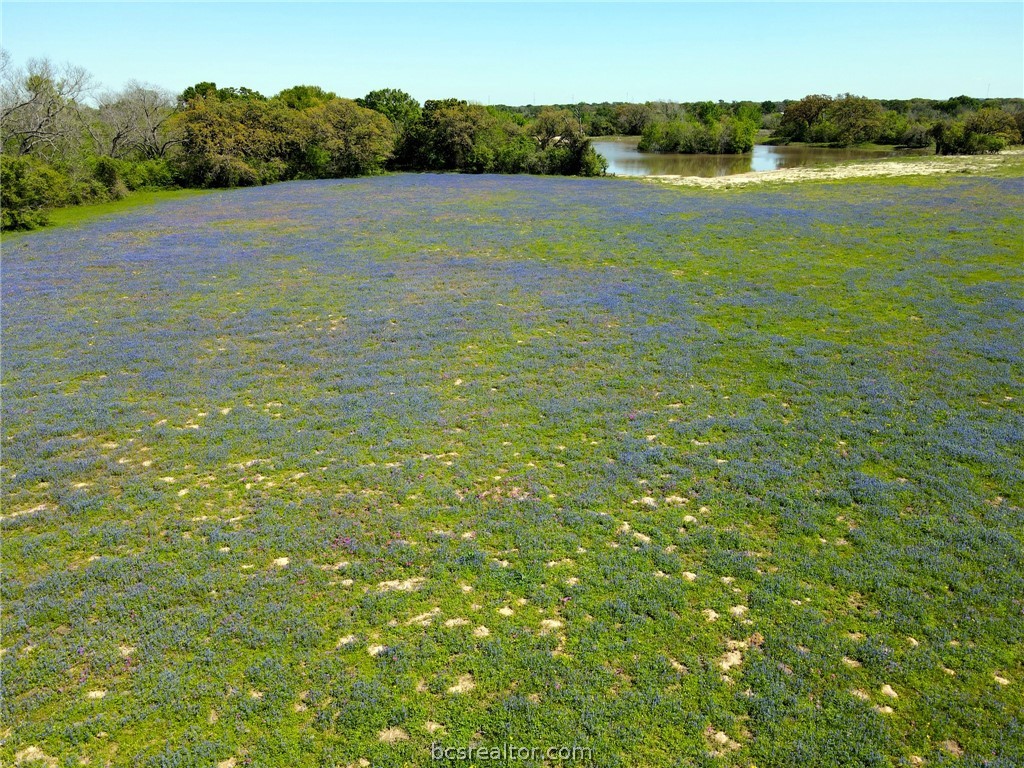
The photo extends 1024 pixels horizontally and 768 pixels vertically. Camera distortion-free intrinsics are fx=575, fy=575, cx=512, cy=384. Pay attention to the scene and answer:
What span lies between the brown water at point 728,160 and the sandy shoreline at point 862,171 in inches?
256

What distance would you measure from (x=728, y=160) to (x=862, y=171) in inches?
1089

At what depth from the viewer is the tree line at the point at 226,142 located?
1781 inches

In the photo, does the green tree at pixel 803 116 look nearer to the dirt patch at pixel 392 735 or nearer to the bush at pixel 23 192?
the bush at pixel 23 192

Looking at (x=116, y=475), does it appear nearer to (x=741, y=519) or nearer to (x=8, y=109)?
(x=741, y=519)

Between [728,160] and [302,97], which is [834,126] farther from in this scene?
[302,97]

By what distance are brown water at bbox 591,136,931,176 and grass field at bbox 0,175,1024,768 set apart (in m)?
51.9

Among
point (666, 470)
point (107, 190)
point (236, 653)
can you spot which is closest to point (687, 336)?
point (666, 470)

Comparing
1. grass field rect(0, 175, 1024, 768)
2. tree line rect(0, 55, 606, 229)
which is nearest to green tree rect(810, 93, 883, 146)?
tree line rect(0, 55, 606, 229)

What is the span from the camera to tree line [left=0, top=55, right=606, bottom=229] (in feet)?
148

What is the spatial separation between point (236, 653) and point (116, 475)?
6068 millimetres

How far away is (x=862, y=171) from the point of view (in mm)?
56969

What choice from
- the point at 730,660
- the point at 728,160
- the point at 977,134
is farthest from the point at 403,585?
the point at 977,134

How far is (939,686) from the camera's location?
680 centimetres

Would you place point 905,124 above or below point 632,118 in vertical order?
below
